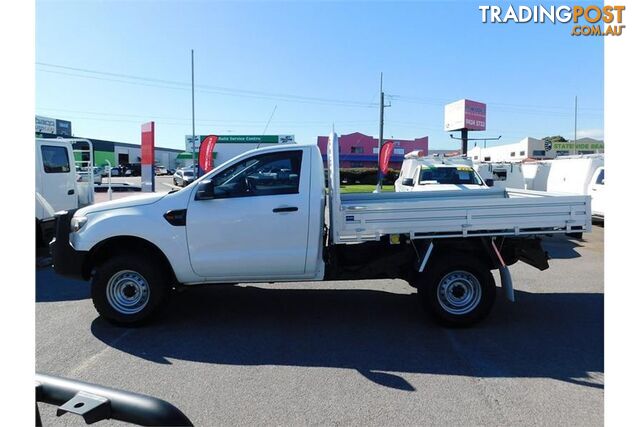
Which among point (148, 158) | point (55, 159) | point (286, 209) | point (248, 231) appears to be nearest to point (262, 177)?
point (286, 209)

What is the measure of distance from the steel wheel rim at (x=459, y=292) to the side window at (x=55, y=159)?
886 centimetres

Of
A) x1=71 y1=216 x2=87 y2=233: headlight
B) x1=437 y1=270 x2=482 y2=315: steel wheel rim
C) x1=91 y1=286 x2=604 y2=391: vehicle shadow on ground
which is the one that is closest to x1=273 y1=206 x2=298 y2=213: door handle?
x1=91 y1=286 x2=604 y2=391: vehicle shadow on ground

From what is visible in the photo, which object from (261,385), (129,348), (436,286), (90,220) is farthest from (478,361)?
(90,220)

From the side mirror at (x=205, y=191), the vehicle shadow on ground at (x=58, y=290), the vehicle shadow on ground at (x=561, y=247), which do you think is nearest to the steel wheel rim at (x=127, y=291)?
the side mirror at (x=205, y=191)

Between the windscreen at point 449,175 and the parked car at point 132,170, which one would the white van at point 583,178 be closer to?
the windscreen at point 449,175

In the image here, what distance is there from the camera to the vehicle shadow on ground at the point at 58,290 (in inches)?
254

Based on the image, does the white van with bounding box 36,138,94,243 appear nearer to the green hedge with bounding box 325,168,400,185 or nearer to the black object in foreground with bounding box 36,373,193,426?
the black object in foreground with bounding box 36,373,193,426

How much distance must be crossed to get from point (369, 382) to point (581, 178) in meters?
13.1

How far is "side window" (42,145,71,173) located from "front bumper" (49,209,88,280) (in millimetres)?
5315

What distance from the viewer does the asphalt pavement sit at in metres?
3.43

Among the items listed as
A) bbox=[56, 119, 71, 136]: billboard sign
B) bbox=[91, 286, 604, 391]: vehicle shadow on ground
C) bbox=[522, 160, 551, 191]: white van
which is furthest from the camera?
bbox=[56, 119, 71, 136]: billboard sign

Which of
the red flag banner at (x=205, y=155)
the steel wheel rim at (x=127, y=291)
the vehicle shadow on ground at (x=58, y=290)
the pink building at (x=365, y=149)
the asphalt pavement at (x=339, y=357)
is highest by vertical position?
the pink building at (x=365, y=149)

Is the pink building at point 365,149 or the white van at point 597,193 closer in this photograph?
the white van at point 597,193

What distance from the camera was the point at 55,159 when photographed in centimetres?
1007
